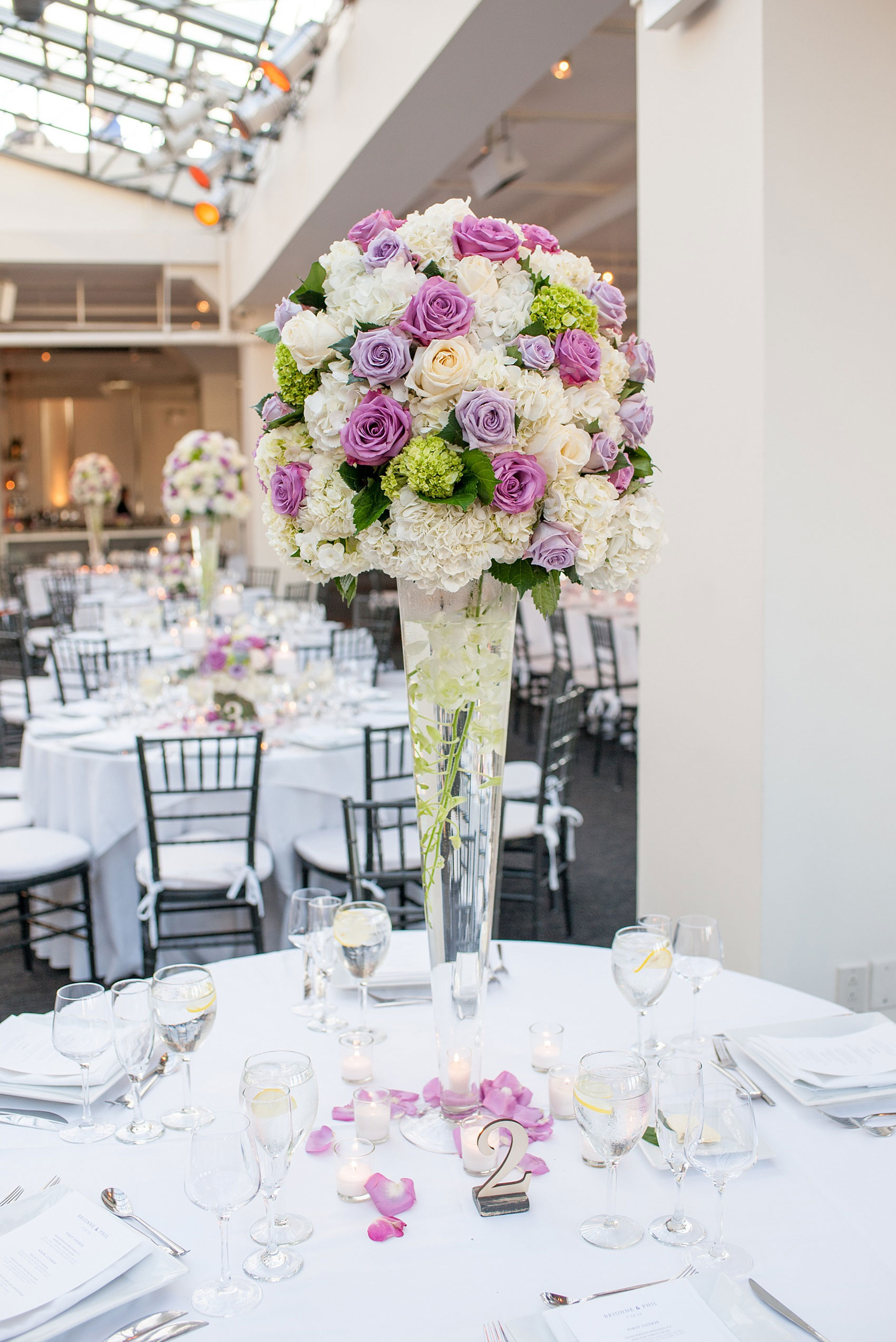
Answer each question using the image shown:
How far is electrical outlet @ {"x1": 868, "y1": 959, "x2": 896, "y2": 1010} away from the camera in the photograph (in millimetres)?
2732

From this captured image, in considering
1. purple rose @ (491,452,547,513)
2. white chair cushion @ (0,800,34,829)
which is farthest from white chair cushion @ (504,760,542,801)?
purple rose @ (491,452,547,513)

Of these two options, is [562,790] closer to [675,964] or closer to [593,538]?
[675,964]

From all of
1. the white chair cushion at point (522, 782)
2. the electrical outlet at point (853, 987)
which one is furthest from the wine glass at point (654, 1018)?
the white chair cushion at point (522, 782)

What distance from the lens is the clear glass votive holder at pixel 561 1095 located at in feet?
4.78

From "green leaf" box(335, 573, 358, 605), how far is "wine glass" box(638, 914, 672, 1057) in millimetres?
672

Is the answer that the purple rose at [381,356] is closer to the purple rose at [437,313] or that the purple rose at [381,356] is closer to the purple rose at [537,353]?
the purple rose at [437,313]

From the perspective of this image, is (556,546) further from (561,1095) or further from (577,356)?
(561,1095)

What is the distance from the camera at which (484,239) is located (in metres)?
1.29

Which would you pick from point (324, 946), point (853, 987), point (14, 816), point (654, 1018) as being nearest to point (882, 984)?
point (853, 987)

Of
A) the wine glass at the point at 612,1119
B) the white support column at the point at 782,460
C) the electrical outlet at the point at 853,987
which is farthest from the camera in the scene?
the electrical outlet at the point at 853,987

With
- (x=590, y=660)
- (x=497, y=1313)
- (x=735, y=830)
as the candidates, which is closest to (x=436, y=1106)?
(x=497, y=1313)

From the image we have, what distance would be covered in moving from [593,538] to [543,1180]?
0.79m

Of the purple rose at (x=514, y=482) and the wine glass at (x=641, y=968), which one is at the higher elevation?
the purple rose at (x=514, y=482)

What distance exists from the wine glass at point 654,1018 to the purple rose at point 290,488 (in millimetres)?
809
